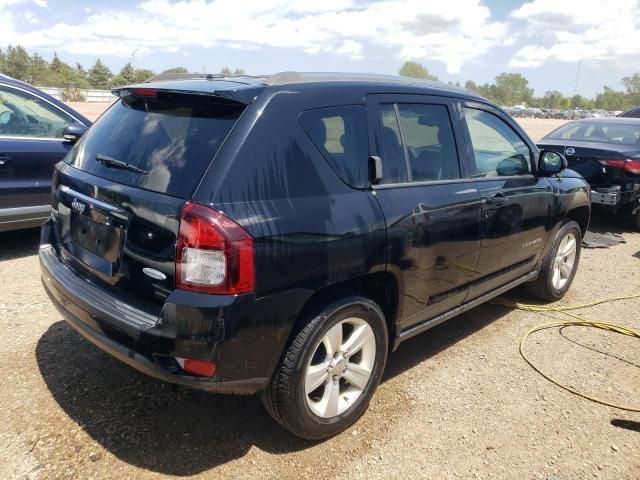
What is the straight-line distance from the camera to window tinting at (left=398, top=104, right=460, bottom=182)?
3.13 m

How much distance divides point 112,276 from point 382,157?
152 cm

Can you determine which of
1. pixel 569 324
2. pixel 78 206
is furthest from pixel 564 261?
pixel 78 206

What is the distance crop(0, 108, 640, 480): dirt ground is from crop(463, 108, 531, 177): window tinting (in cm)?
132

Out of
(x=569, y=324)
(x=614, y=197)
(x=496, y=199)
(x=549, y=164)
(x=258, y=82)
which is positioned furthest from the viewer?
(x=614, y=197)

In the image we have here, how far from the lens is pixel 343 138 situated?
2.73 metres

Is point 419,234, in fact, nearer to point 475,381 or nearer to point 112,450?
point 475,381

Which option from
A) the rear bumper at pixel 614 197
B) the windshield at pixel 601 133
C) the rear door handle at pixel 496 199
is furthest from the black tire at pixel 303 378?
the windshield at pixel 601 133

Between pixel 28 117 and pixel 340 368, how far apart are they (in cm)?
441

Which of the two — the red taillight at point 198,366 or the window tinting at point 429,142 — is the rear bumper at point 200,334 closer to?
the red taillight at point 198,366

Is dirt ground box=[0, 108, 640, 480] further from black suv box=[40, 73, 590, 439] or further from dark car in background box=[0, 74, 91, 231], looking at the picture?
dark car in background box=[0, 74, 91, 231]

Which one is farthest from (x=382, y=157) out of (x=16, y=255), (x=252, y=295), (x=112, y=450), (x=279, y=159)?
(x=16, y=255)

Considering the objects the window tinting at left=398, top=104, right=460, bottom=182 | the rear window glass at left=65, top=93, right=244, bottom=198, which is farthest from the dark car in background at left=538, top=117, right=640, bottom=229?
the rear window glass at left=65, top=93, right=244, bottom=198

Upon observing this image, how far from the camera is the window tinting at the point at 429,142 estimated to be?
3.13m

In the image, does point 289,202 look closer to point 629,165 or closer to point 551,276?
point 551,276
